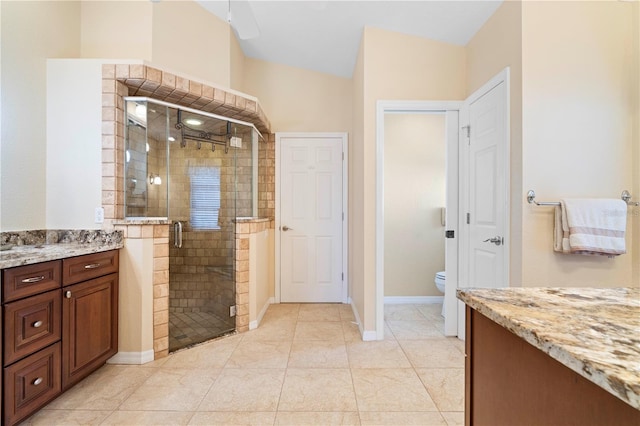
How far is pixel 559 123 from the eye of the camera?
→ 1750 mm

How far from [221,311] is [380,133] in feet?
7.00

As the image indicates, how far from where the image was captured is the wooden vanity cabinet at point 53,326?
4.64 feet

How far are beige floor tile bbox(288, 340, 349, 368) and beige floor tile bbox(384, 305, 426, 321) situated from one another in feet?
2.96

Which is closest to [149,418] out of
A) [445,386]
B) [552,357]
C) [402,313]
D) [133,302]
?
[133,302]

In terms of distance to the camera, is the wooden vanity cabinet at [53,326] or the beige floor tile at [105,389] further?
the beige floor tile at [105,389]

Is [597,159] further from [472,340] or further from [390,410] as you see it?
[390,410]

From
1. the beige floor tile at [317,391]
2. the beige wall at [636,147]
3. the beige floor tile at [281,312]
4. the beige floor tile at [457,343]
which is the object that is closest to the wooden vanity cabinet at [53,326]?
the beige floor tile at [317,391]

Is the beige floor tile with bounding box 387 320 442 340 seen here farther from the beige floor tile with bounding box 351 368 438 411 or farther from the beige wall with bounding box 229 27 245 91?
the beige wall with bounding box 229 27 245 91

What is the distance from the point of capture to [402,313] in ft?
10.6

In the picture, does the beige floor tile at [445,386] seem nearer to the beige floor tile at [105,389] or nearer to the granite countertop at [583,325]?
the granite countertop at [583,325]

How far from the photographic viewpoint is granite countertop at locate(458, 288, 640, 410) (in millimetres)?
428

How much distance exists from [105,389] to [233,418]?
0.90 metres

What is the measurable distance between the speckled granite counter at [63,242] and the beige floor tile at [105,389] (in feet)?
2.73

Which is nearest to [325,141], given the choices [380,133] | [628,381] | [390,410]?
[380,133]
